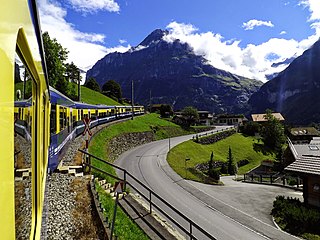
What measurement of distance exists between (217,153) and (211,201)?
34728mm

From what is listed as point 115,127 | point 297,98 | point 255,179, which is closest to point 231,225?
point 255,179

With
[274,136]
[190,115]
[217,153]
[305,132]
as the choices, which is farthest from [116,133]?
[305,132]

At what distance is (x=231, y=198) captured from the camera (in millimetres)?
23891

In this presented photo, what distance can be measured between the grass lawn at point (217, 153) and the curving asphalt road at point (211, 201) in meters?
3.15

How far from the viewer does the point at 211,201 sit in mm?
22031

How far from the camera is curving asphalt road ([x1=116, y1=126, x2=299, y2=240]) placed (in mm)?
15891

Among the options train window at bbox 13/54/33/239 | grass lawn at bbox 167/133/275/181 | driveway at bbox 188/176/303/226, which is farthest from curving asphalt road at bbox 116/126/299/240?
train window at bbox 13/54/33/239

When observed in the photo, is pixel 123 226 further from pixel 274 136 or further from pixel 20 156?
pixel 274 136

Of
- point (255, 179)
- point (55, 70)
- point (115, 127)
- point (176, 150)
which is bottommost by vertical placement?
point (255, 179)

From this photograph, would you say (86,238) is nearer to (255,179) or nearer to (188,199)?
(188,199)

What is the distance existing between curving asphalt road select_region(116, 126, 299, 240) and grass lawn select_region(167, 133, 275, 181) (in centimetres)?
315

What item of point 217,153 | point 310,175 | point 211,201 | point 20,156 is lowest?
point 217,153

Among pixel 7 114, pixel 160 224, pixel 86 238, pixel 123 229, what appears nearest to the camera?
pixel 7 114

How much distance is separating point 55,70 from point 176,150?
66.6 feet
